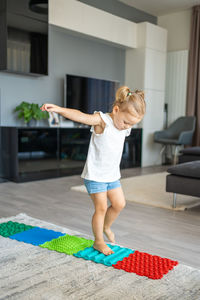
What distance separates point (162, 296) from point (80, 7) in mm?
4261

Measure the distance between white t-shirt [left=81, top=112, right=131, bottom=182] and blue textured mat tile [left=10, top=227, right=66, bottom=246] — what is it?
519 millimetres

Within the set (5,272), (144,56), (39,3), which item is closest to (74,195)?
(5,272)

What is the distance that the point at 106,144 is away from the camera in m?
1.72

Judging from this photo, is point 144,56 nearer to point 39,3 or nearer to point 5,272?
point 39,3

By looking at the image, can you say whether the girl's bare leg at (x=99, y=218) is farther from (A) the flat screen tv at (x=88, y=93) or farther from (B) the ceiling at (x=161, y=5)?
(B) the ceiling at (x=161, y=5)

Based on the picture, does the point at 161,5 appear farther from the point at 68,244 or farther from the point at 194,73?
the point at 68,244

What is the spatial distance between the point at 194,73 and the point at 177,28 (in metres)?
1.00

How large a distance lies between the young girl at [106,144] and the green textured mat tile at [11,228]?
1.92 feet

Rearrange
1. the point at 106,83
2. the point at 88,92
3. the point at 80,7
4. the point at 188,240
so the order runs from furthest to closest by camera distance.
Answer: the point at 106,83 → the point at 88,92 → the point at 80,7 → the point at 188,240

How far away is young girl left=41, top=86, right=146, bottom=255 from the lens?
65.5 inches

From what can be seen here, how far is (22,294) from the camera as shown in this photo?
1361 mm

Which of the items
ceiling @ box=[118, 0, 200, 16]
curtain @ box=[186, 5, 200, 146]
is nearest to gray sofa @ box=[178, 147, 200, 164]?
curtain @ box=[186, 5, 200, 146]

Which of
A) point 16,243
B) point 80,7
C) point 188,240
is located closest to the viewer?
point 16,243

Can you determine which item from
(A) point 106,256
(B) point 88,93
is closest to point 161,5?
(B) point 88,93
